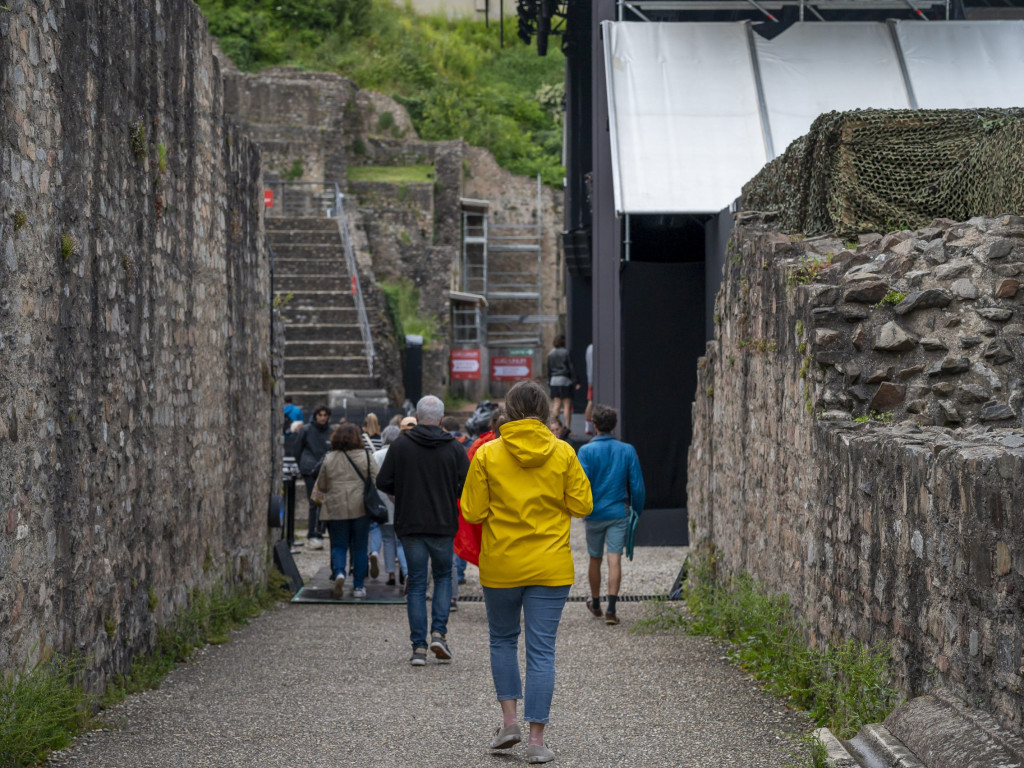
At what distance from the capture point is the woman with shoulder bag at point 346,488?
957 cm

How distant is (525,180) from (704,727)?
3374cm

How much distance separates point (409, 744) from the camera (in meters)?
5.18

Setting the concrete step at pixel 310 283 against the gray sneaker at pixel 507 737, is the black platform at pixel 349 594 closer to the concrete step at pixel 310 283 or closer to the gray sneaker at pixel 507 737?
the gray sneaker at pixel 507 737

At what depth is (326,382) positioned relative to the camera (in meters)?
23.9

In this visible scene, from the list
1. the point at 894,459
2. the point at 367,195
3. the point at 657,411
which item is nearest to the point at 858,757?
the point at 894,459

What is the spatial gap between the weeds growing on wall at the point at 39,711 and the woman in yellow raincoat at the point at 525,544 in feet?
5.46

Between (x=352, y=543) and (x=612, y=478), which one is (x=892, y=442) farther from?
(x=352, y=543)

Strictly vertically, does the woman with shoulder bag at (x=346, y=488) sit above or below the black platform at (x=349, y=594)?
above

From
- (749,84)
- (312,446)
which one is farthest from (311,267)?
(749,84)

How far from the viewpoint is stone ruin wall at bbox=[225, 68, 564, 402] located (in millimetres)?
30359

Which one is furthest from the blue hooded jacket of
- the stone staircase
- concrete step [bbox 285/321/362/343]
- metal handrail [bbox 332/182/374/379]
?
concrete step [bbox 285/321/362/343]

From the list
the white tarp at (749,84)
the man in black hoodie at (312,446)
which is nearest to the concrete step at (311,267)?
the man in black hoodie at (312,446)

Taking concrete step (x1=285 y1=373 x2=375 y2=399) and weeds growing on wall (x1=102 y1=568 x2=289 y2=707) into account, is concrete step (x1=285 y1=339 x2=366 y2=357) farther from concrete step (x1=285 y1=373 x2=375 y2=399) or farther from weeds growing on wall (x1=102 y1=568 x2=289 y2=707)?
weeds growing on wall (x1=102 y1=568 x2=289 y2=707)

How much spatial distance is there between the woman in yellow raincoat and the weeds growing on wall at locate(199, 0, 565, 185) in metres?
32.6
